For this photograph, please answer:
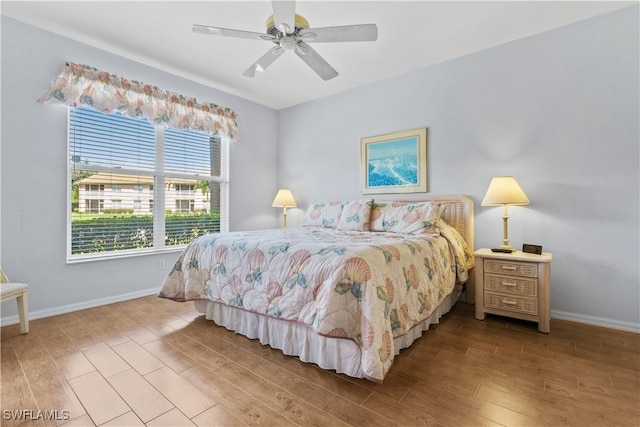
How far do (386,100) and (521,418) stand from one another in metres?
3.37

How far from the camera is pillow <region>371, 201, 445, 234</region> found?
2.86 metres

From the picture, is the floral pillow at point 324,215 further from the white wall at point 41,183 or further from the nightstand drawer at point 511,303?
the white wall at point 41,183

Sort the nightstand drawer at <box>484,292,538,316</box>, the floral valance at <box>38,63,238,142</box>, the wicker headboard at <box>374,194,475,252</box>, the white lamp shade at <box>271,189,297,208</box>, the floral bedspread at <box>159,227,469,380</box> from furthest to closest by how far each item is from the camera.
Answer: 1. the white lamp shade at <box>271,189,297,208</box>
2. the wicker headboard at <box>374,194,475,252</box>
3. the floral valance at <box>38,63,238,142</box>
4. the nightstand drawer at <box>484,292,538,316</box>
5. the floral bedspread at <box>159,227,469,380</box>

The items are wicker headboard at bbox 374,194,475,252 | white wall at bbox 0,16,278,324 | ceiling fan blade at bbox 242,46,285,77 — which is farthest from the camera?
wicker headboard at bbox 374,194,475,252

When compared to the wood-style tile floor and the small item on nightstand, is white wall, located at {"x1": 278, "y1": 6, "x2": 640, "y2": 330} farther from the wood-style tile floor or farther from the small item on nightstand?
the wood-style tile floor

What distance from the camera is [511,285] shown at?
2.54 m

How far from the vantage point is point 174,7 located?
245cm

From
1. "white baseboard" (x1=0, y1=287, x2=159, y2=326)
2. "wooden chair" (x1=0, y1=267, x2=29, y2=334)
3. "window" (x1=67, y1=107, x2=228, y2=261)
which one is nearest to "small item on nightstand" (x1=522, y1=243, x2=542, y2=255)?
"window" (x1=67, y1=107, x2=228, y2=261)

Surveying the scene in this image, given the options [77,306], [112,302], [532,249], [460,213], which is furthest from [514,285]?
[77,306]

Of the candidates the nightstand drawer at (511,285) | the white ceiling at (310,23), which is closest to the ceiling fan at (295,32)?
the white ceiling at (310,23)

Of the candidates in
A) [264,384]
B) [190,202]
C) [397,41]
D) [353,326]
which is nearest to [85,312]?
[190,202]

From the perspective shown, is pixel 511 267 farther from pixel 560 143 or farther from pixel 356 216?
pixel 356 216

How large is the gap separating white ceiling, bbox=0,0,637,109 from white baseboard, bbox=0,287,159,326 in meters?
2.37

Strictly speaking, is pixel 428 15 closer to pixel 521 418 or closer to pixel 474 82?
pixel 474 82
